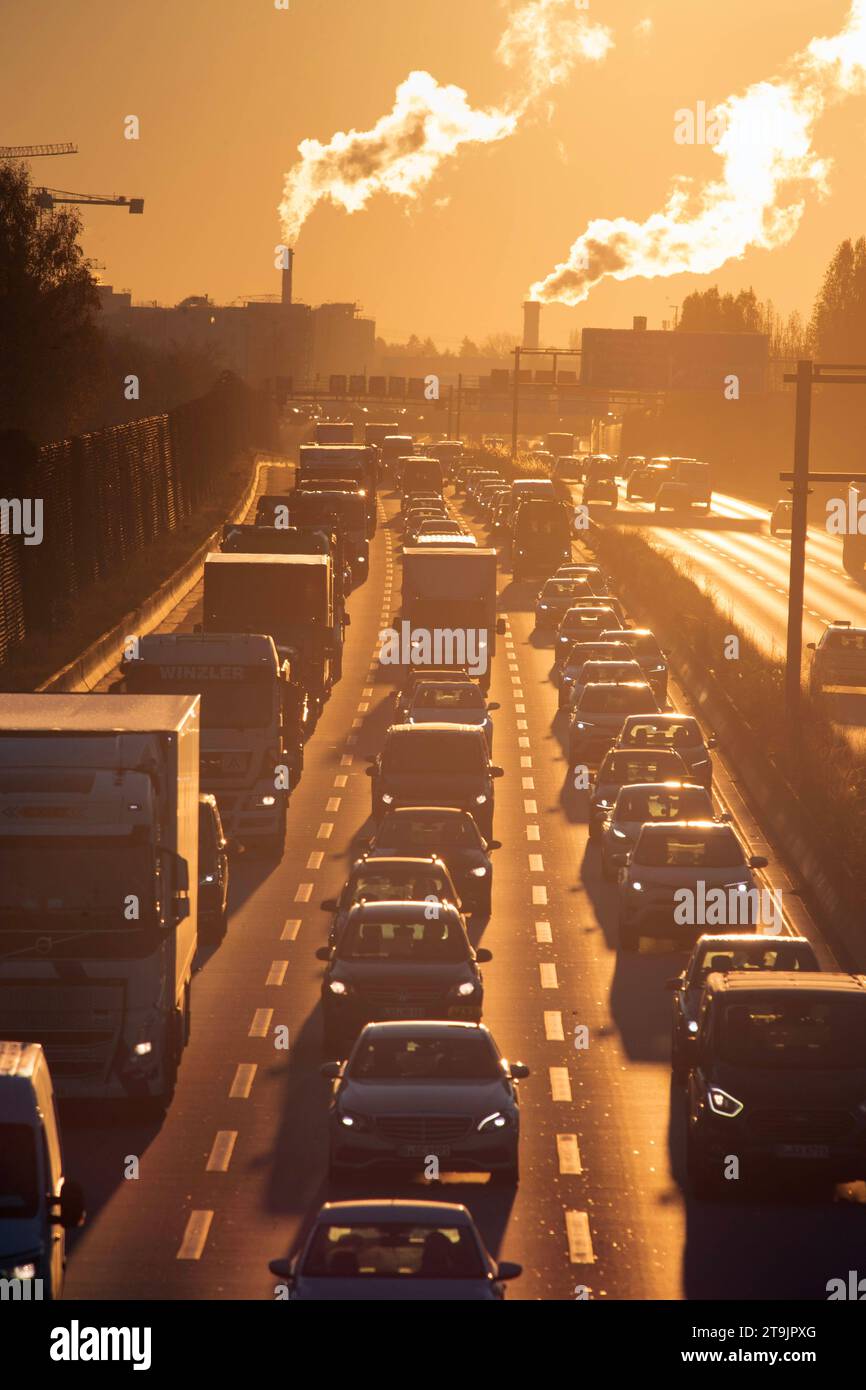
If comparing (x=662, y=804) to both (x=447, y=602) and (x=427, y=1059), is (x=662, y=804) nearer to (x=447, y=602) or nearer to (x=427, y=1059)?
(x=427, y=1059)

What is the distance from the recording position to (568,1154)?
20625 millimetres

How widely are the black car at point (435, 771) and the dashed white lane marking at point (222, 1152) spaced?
14.4m

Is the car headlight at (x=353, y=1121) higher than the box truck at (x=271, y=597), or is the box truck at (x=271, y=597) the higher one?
the box truck at (x=271, y=597)

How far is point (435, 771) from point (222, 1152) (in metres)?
15.7

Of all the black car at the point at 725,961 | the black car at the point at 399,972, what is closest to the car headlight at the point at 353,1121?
the black car at the point at 399,972

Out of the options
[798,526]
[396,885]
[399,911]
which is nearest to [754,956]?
[399,911]

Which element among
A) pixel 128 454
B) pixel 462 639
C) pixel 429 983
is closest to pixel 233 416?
pixel 128 454

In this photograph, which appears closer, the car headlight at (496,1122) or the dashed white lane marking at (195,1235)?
the dashed white lane marking at (195,1235)

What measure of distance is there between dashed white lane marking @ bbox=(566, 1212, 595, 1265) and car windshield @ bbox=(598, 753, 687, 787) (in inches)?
759

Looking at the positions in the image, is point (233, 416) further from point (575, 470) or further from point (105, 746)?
point (105, 746)

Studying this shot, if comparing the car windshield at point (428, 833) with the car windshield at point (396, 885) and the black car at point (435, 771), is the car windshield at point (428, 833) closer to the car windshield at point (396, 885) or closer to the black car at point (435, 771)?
the car windshield at point (396, 885)

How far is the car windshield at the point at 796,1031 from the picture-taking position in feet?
63.8

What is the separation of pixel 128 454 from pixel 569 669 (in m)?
27.5

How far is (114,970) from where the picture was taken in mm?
20391
